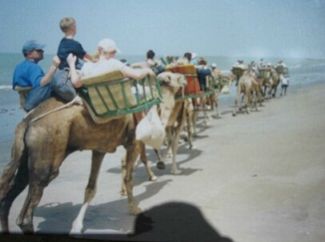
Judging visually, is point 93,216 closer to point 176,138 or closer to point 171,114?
point 176,138

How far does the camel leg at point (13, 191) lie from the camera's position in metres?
3.89

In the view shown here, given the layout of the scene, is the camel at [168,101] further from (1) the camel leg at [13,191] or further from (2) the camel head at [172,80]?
(1) the camel leg at [13,191]

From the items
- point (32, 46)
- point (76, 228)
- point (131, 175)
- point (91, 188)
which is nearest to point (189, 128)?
point (131, 175)

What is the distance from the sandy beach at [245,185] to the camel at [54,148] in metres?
0.10

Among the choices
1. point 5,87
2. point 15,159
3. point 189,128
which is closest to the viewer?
point 15,159

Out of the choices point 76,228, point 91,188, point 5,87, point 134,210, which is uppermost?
point 5,87

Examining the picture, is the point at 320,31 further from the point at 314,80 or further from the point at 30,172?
the point at 30,172

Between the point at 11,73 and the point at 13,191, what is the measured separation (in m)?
0.93

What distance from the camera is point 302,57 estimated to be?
3881mm

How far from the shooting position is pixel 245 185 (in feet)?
13.3

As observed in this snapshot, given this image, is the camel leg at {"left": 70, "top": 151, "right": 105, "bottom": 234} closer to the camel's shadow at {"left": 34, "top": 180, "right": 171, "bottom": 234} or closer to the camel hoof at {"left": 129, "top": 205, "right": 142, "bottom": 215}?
the camel's shadow at {"left": 34, "top": 180, "right": 171, "bottom": 234}

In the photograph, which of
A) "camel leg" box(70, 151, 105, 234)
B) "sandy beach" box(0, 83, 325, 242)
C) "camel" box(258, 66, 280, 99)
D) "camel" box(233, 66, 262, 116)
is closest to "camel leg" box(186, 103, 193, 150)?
"sandy beach" box(0, 83, 325, 242)

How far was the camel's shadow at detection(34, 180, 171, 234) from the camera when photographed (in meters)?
4.18

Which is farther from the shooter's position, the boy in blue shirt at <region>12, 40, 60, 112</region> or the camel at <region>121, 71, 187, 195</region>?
the camel at <region>121, 71, 187, 195</region>
